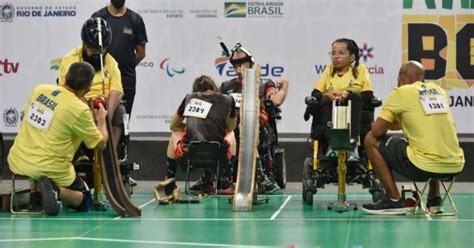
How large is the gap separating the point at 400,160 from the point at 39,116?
322 cm

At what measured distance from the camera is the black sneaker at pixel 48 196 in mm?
10062

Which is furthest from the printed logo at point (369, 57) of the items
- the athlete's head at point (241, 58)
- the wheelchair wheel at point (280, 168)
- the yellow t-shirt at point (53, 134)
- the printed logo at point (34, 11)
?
the yellow t-shirt at point (53, 134)

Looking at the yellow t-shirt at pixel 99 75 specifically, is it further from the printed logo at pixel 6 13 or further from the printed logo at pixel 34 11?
the printed logo at pixel 6 13

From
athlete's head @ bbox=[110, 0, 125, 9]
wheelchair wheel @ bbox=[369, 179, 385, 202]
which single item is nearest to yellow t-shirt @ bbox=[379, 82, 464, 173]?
wheelchair wheel @ bbox=[369, 179, 385, 202]

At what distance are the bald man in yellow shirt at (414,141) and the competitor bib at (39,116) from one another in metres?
2.88

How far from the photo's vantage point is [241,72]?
1238 cm

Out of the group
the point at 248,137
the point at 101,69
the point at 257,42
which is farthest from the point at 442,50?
the point at 101,69

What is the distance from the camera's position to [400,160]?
1013 centimetres

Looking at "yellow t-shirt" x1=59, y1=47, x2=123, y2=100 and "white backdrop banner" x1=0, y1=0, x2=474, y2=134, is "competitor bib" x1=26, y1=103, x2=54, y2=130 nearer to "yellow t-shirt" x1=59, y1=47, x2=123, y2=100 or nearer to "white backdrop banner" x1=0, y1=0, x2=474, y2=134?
"yellow t-shirt" x1=59, y1=47, x2=123, y2=100

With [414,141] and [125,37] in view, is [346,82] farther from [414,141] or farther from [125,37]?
[125,37]

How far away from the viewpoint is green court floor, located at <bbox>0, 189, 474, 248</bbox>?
8289 millimetres

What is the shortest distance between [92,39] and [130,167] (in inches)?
60.4

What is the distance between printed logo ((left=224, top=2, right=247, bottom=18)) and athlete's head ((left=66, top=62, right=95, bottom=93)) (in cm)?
441

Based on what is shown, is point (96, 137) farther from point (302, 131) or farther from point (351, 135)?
point (302, 131)
